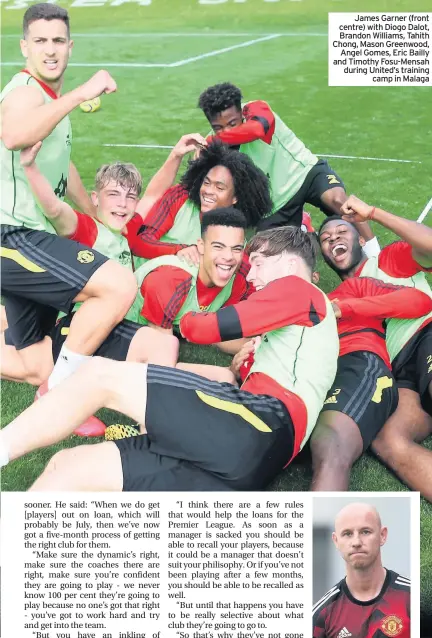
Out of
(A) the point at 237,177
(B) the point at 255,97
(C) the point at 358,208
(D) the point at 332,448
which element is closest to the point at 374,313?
(C) the point at 358,208

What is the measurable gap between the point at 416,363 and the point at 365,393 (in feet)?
1.49

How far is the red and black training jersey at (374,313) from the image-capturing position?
4.04m

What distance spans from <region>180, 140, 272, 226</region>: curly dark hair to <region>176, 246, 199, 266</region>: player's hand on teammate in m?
0.71

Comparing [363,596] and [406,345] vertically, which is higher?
[406,345]

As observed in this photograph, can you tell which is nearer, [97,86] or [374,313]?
[97,86]

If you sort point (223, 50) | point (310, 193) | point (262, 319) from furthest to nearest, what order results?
1. point (223, 50)
2. point (310, 193)
3. point (262, 319)

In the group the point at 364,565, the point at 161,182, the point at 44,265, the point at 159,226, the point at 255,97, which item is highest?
the point at 255,97

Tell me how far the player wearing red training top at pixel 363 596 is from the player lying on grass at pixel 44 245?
156cm

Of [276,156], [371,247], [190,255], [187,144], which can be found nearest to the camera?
[190,255]

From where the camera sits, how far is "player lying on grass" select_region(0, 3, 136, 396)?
397 cm

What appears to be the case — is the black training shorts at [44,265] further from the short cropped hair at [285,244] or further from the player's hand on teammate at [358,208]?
the player's hand on teammate at [358,208]

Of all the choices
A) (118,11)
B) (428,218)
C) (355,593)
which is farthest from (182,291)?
(118,11)

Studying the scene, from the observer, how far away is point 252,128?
5637mm

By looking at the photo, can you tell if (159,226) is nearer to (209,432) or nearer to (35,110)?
(35,110)
